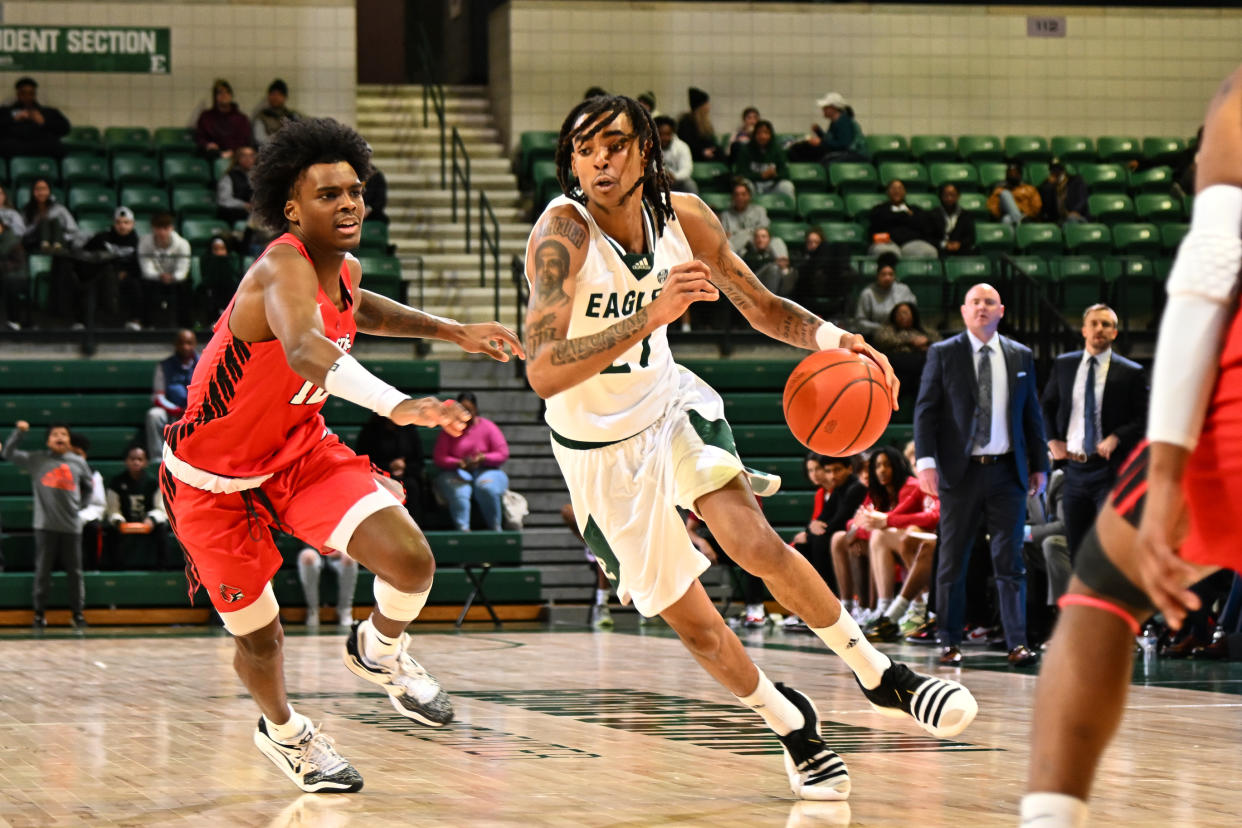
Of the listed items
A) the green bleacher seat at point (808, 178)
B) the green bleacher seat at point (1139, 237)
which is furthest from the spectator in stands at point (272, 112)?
the green bleacher seat at point (1139, 237)

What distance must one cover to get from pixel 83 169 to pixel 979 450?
10373 mm

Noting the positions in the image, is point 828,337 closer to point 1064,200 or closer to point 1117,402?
point 1117,402

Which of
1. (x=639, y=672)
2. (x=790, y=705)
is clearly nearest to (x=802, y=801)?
(x=790, y=705)

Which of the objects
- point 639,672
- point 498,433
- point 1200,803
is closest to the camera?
point 1200,803

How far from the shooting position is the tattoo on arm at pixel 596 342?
Result: 3785 millimetres

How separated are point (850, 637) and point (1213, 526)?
1975 mm

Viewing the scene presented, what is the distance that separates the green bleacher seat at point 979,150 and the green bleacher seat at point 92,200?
8.97 m

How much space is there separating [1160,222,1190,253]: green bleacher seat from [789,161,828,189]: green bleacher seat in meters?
3.40

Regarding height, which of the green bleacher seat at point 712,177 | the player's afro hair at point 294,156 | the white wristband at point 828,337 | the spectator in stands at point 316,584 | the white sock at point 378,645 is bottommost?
the spectator in stands at point 316,584

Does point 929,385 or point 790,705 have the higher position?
point 929,385

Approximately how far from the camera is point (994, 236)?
15773 millimetres

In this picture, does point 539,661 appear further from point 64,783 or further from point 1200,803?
point 1200,803

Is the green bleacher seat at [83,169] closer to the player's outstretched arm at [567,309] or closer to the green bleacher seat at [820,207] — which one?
the green bleacher seat at [820,207]

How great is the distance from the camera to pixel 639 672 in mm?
7707
